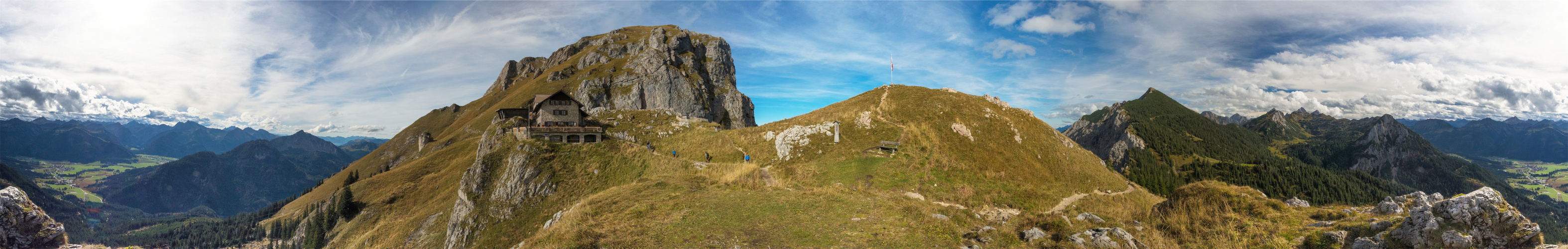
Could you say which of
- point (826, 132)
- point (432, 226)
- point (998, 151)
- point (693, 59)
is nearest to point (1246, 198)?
point (998, 151)

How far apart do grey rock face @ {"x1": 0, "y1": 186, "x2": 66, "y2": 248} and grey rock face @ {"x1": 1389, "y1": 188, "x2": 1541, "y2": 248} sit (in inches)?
1526

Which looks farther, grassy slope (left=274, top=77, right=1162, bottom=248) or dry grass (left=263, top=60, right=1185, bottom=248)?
grassy slope (left=274, top=77, right=1162, bottom=248)

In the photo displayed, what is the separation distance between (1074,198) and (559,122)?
48181 millimetres

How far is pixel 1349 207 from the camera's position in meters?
12.5

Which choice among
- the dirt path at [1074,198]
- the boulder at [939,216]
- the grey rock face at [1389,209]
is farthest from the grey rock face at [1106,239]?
the dirt path at [1074,198]

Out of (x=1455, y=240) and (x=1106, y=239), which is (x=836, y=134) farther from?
(x=1455, y=240)

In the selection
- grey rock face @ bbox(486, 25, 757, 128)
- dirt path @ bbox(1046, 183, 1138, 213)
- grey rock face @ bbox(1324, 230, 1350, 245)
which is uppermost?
grey rock face @ bbox(486, 25, 757, 128)

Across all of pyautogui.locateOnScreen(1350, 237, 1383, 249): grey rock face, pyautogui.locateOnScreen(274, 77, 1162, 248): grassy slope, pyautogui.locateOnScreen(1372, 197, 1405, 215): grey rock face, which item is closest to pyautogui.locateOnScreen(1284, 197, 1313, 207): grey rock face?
pyautogui.locateOnScreen(1372, 197, 1405, 215): grey rock face

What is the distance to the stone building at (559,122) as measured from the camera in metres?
41.1

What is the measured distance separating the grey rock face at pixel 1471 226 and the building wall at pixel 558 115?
54.4 meters

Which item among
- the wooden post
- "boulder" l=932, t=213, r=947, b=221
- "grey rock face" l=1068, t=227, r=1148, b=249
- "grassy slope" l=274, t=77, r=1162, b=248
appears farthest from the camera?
the wooden post

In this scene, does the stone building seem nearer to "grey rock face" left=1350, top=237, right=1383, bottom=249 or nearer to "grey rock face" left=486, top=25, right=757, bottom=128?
"grey rock face" left=1350, top=237, right=1383, bottom=249

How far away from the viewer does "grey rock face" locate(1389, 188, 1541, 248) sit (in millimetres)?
8289

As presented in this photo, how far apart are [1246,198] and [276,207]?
267 metres
